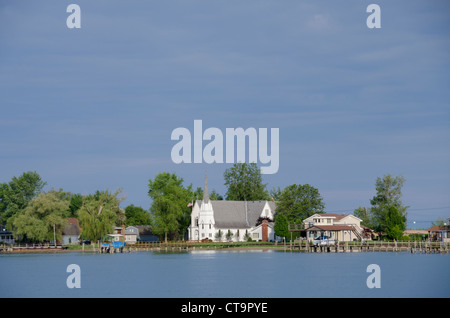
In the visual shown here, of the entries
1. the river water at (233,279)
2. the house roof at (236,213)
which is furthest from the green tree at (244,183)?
the river water at (233,279)

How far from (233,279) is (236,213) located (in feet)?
231

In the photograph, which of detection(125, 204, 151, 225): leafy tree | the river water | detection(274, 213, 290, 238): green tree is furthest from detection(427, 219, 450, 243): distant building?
detection(125, 204, 151, 225): leafy tree

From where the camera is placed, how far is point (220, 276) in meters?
63.2

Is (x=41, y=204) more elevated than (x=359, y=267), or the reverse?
(x=41, y=204)

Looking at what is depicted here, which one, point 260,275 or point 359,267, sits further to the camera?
point 359,267

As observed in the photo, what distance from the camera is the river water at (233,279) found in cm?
5238

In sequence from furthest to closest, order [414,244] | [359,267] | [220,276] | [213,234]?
[213,234], [414,244], [359,267], [220,276]

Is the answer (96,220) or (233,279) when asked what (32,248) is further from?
(233,279)

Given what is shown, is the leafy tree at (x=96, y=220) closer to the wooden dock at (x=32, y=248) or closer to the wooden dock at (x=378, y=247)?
the wooden dock at (x=32, y=248)
